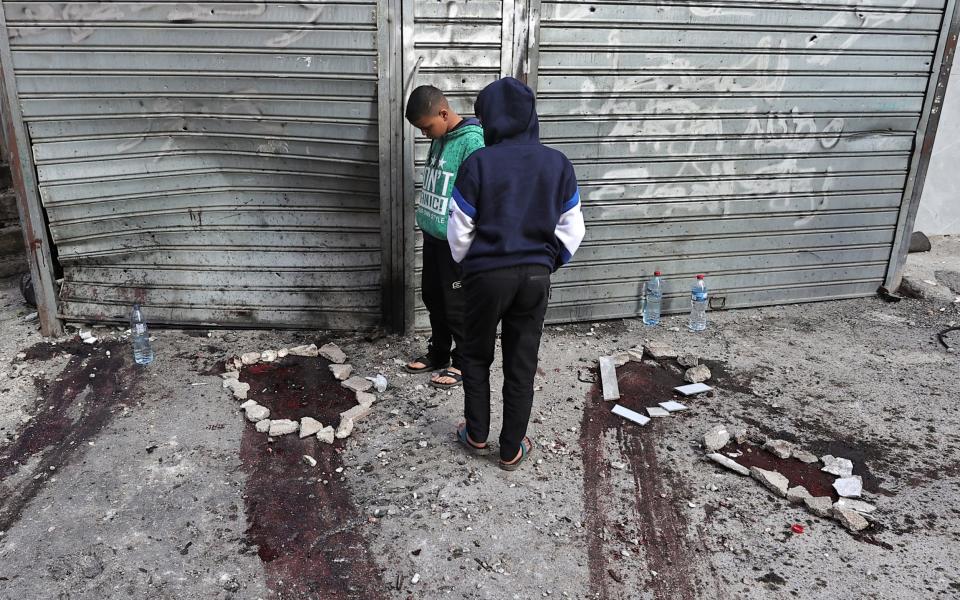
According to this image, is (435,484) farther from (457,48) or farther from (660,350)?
(457,48)

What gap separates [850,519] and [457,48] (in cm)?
374

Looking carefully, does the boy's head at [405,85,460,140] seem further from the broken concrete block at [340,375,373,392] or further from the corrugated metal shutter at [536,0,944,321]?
the broken concrete block at [340,375,373,392]

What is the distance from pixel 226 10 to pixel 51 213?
1.98m

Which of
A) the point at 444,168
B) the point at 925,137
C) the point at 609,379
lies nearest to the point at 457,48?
the point at 444,168

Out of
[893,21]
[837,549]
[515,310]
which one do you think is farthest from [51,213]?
[893,21]

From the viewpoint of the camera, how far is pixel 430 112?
4.15 m

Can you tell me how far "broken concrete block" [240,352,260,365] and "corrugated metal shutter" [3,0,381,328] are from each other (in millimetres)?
503

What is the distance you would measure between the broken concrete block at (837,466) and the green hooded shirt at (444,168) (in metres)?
2.54

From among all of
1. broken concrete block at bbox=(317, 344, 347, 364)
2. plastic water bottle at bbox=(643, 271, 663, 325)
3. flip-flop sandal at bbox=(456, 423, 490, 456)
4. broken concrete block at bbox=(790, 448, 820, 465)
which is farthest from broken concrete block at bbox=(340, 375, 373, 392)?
broken concrete block at bbox=(790, 448, 820, 465)

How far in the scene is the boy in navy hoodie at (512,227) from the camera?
11.0 ft

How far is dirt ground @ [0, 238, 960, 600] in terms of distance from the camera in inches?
122

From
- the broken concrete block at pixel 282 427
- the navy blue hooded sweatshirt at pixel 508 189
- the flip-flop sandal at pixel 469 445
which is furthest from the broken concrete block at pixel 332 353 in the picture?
the navy blue hooded sweatshirt at pixel 508 189

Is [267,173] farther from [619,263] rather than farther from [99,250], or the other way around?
[619,263]

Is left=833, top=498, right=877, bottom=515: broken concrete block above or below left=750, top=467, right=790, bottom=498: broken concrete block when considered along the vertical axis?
below
